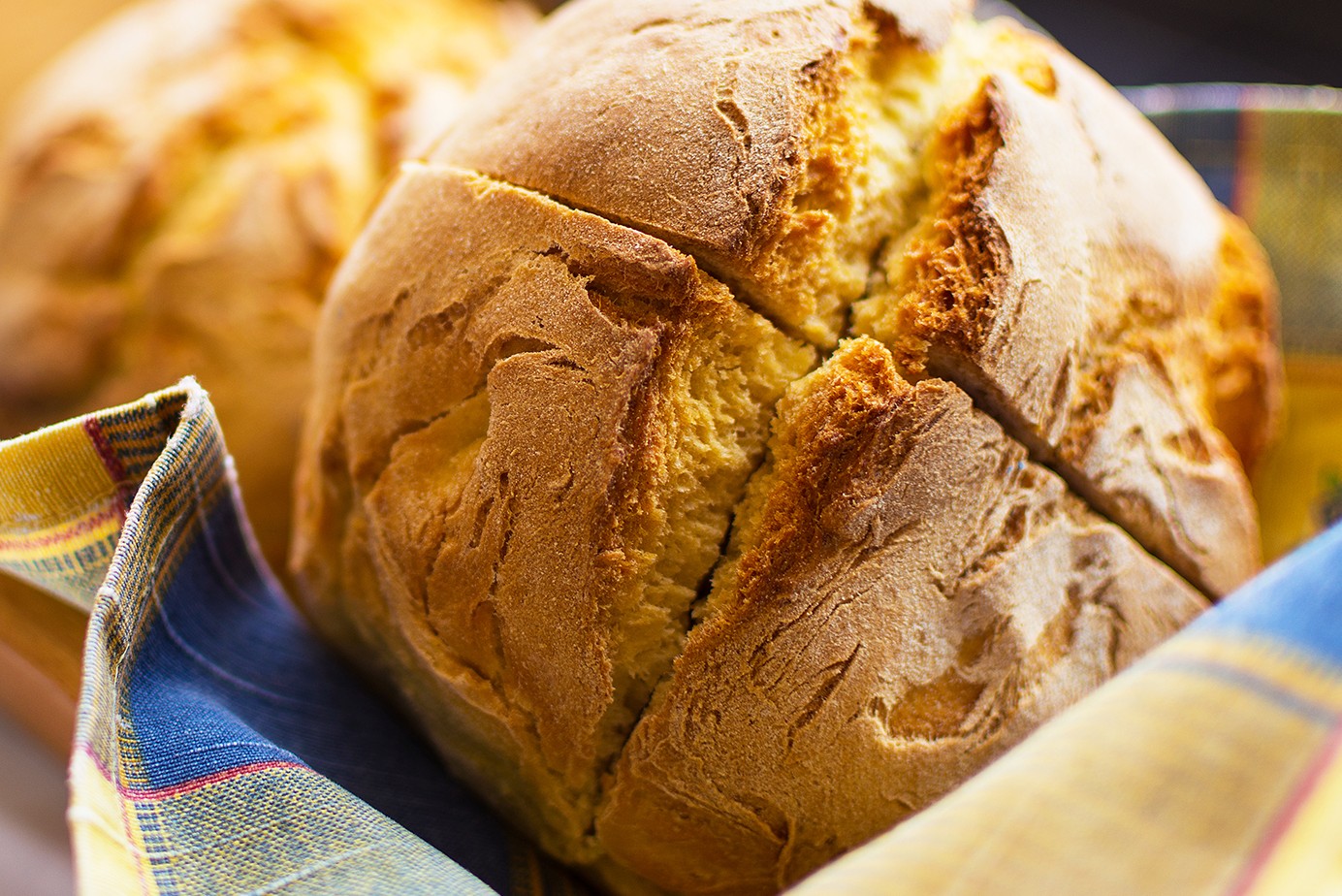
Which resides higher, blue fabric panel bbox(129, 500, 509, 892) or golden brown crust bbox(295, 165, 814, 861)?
golden brown crust bbox(295, 165, 814, 861)

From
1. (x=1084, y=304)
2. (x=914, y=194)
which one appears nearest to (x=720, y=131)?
(x=914, y=194)

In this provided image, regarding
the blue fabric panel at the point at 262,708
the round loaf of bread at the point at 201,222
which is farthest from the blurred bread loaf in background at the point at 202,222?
the blue fabric panel at the point at 262,708

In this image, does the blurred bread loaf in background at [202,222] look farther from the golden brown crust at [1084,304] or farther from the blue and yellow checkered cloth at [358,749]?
the golden brown crust at [1084,304]

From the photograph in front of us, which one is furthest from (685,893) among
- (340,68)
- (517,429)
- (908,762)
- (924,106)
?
(340,68)

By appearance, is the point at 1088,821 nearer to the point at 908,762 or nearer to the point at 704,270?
the point at 908,762

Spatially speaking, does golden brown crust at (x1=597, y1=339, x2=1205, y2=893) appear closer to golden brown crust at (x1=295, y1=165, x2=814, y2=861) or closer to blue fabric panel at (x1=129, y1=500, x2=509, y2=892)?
golden brown crust at (x1=295, y1=165, x2=814, y2=861)

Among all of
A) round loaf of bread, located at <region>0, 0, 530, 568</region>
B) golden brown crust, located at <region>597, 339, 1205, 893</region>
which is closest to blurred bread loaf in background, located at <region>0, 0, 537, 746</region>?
round loaf of bread, located at <region>0, 0, 530, 568</region>

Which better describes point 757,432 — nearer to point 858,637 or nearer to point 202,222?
point 858,637
